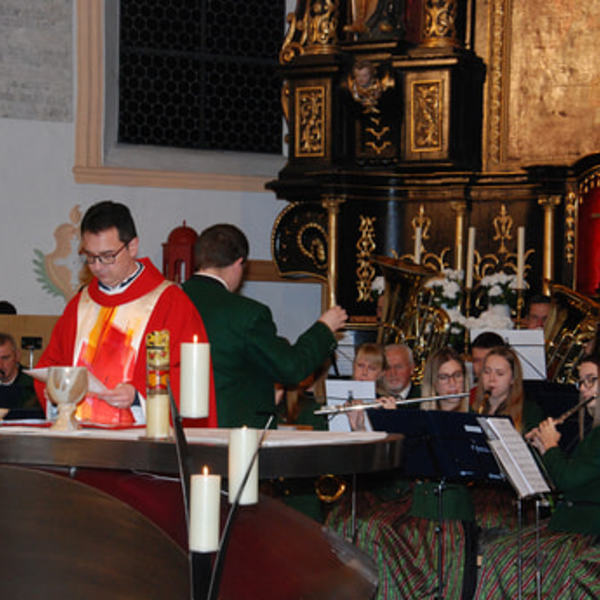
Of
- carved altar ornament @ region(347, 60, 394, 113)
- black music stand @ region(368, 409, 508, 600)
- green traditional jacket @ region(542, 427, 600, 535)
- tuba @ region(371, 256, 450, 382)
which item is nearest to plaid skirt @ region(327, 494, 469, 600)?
green traditional jacket @ region(542, 427, 600, 535)

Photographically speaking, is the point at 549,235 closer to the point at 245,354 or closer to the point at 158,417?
the point at 245,354

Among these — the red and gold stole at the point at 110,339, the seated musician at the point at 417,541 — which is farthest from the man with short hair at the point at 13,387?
the seated musician at the point at 417,541

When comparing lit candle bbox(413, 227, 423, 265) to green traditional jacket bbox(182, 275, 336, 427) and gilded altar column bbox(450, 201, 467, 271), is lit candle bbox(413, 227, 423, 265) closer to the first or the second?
gilded altar column bbox(450, 201, 467, 271)

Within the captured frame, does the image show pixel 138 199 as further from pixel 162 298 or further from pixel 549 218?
pixel 162 298

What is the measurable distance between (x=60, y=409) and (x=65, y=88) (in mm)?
10177

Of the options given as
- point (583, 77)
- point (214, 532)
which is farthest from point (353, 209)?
point (214, 532)

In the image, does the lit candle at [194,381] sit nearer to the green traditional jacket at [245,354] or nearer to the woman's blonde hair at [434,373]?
Answer: the green traditional jacket at [245,354]

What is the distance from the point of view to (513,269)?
11773 mm

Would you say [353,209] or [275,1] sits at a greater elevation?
[275,1]

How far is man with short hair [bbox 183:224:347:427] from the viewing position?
5.65 metres

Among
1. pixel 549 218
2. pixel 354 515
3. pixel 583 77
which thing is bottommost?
pixel 354 515

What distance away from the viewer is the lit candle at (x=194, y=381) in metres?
3.56

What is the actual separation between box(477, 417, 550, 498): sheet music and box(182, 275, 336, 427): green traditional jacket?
2.65 feet

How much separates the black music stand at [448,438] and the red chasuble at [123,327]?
1.25m
